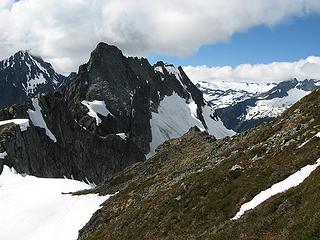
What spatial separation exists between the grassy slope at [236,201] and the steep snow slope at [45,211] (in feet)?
16.1

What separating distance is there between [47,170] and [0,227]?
347 feet

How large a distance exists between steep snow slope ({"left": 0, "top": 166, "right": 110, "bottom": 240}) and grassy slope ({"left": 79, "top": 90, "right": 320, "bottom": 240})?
490 centimetres

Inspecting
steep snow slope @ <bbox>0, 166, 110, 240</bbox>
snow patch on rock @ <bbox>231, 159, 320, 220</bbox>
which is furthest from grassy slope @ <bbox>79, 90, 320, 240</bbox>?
steep snow slope @ <bbox>0, 166, 110, 240</bbox>

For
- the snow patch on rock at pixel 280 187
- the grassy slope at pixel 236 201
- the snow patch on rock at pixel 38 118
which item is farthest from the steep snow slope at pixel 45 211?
the snow patch on rock at pixel 38 118

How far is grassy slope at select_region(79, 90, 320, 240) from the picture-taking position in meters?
23.4

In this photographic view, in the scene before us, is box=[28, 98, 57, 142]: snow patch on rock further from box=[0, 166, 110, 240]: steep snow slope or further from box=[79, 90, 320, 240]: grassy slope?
box=[79, 90, 320, 240]: grassy slope

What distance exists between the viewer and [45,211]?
7106 centimetres

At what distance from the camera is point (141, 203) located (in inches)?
2003

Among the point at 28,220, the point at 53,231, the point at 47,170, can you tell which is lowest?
the point at 53,231

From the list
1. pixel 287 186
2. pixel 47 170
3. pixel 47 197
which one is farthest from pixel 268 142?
pixel 47 170

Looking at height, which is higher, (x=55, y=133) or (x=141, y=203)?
(x=55, y=133)

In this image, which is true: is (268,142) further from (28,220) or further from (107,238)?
(28,220)

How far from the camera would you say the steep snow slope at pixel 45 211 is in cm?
6088

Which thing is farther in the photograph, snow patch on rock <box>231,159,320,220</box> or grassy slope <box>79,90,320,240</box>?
snow patch on rock <box>231,159,320,220</box>
